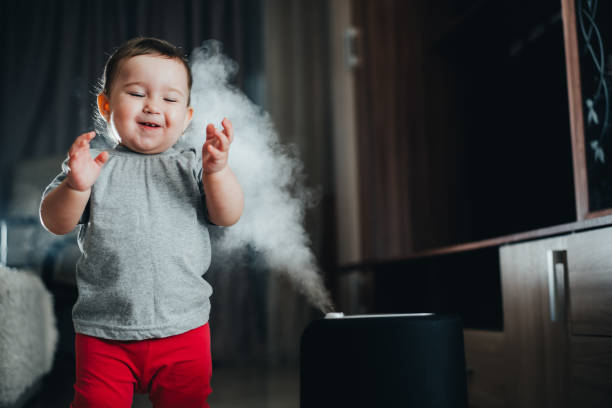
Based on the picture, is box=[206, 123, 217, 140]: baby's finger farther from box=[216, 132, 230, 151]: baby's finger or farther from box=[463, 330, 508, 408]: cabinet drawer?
box=[463, 330, 508, 408]: cabinet drawer

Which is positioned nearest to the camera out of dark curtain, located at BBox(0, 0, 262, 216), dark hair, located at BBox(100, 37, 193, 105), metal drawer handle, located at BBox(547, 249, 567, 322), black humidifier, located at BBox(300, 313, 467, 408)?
black humidifier, located at BBox(300, 313, 467, 408)

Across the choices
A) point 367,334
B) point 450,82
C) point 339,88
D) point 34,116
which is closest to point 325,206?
point 339,88

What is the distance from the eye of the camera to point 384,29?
244 centimetres

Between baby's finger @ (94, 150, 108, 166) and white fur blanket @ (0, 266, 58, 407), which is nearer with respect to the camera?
baby's finger @ (94, 150, 108, 166)

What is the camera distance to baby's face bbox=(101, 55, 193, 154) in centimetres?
88

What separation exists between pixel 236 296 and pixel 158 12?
1505mm

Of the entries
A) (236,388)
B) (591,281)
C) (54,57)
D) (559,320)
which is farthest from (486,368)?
(54,57)

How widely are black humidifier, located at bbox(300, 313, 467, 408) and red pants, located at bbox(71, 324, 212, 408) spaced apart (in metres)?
0.20

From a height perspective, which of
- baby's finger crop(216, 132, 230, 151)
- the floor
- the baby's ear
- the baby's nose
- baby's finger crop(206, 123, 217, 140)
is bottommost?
the floor

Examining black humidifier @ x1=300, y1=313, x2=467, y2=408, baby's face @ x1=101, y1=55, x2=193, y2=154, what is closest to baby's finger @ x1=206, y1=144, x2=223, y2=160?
baby's face @ x1=101, y1=55, x2=193, y2=154

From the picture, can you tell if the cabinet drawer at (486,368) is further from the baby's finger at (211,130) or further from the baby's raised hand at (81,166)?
the baby's raised hand at (81,166)

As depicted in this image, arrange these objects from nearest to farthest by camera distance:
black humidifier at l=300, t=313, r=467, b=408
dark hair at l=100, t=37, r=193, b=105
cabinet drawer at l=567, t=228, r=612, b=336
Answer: black humidifier at l=300, t=313, r=467, b=408, dark hair at l=100, t=37, r=193, b=105, cabinet drawer at l=567, t=228, r=612, b=336

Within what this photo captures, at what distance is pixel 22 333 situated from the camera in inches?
50.0

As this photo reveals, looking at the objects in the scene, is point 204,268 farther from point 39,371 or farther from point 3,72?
point 3,72
